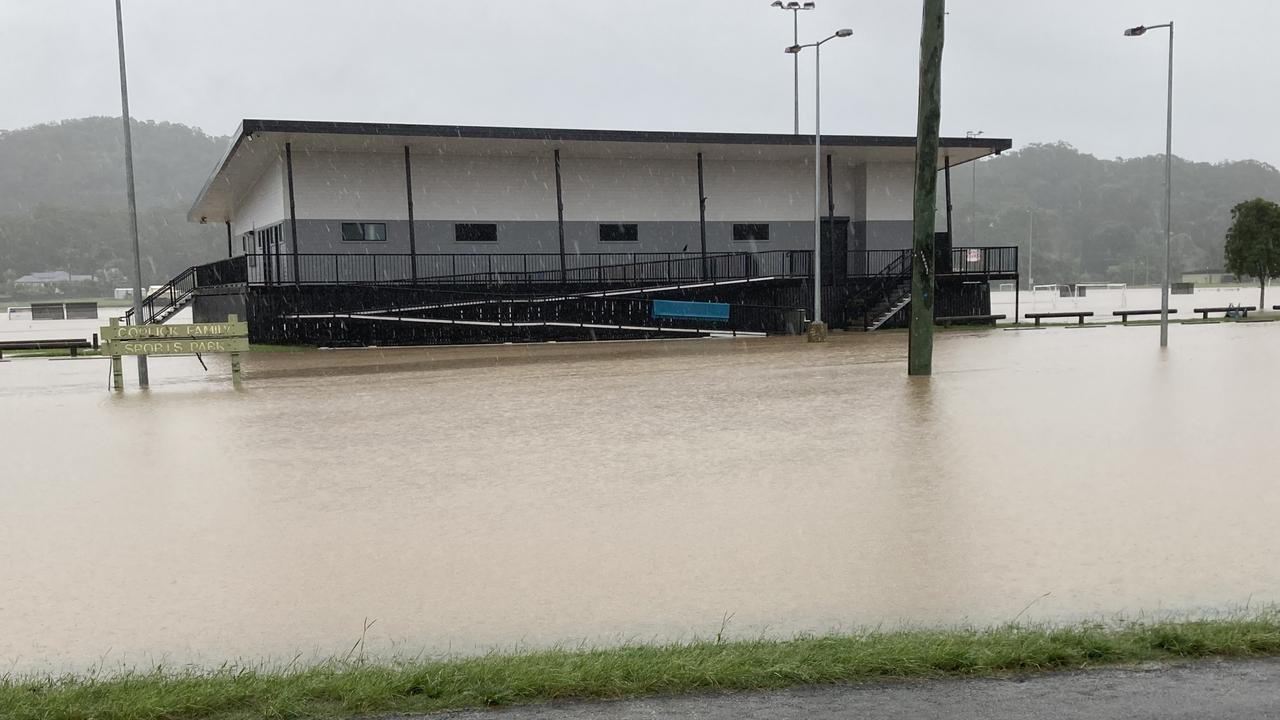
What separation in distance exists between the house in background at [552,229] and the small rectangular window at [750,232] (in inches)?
3.0

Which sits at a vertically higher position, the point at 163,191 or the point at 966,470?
the point at 163,191

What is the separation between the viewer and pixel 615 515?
837 centimetres

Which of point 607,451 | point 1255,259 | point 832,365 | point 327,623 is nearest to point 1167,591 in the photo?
point 327,623

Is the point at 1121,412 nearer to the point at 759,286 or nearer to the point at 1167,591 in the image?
the point at 1167,591

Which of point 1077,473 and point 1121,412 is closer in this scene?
point 1077,473

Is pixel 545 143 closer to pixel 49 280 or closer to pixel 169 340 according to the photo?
pixel 169 340

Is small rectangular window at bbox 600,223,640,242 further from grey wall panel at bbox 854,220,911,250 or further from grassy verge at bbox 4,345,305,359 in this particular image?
grassy verge at bbox 4,345,305,359

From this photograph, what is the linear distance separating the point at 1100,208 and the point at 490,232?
447 feet

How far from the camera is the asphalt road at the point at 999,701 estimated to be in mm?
4367

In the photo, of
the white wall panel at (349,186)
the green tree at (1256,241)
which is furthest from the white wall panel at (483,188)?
the green tree at (1256,241)

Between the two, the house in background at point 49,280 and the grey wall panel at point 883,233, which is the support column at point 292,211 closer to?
the grey wall panel at point 883,233

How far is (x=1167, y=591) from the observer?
6176 mm

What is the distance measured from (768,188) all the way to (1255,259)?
22921 millimetres

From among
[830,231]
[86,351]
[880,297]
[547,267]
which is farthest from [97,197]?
[880,297]
